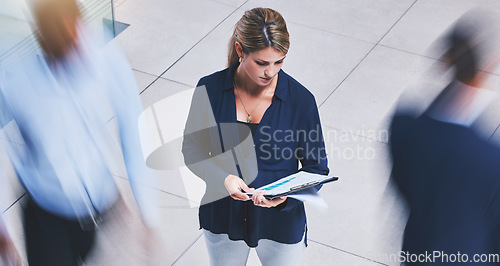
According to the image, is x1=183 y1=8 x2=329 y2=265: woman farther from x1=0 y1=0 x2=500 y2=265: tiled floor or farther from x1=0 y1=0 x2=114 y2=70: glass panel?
x1=0 y1=0 x2=114 y2=70: glass panel

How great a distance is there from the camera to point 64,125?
9.17 feet

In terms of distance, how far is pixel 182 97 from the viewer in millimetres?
5969

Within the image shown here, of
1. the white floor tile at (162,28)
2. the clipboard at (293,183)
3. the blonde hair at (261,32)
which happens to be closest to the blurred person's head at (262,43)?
the blonde hair at (261,32)

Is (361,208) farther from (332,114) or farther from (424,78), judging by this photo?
(424,78)

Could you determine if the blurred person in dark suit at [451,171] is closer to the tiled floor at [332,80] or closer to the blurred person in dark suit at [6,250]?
the tiled floor at [332,80]

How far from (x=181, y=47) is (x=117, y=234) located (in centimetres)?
243

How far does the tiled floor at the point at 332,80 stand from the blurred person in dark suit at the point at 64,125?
0.55m

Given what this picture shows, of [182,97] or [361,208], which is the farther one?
[182,97]

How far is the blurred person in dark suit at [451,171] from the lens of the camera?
2873mm

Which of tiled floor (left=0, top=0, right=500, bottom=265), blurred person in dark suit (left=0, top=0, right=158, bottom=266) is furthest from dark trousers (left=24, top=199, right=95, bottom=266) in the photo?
tiled floor (left=0, top=0, right=500, bottom=265)

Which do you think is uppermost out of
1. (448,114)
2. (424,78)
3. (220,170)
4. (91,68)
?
(91,68)

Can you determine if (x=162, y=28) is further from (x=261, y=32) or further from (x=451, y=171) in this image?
(x=451, y=171)

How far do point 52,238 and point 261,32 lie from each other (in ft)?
4.26

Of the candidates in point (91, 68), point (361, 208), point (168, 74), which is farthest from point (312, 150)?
point (168, 74)
